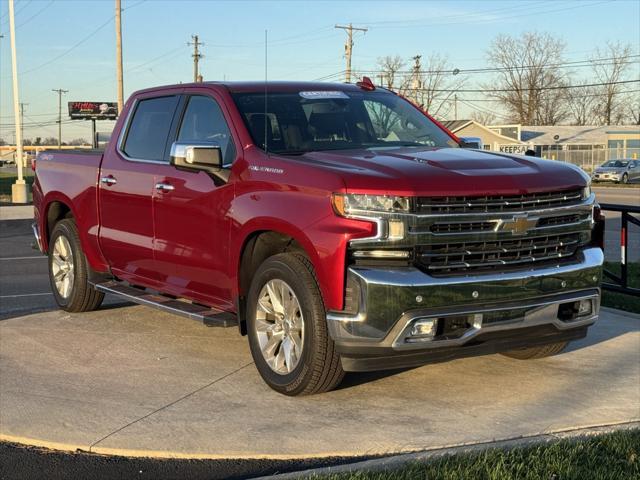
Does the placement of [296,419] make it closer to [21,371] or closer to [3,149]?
[21,371]

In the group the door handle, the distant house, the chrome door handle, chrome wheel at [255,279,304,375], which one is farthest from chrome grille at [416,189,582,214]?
the distant house

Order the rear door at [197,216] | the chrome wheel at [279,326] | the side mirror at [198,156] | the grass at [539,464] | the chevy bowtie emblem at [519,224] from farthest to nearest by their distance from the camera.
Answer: the rear door at [197,216] < the side mirror at [198,156] < the chrome wheel at [279,326] < the chevy bowtie emblem at [519,224] < the grass at [539,464]

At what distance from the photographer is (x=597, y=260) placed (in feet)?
18.1

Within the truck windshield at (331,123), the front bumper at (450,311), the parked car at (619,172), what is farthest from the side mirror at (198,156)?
the parked car at (619,172)

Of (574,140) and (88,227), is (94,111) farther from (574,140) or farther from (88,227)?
(88,227)

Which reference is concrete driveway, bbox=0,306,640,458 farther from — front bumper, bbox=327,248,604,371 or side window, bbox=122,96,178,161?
side window, bbox=122,96,178,161

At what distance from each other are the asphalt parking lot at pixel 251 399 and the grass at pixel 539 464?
1.20 feet

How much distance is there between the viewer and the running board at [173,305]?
19.5 feet

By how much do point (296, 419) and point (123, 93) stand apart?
35.6 meters

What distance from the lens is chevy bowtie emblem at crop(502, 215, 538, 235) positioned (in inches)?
197

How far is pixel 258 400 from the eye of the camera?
534 centimetres

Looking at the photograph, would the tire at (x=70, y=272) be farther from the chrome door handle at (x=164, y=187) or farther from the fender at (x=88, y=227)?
the chrome door handle at (x=164, y=187)

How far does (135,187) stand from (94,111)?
5006 cm

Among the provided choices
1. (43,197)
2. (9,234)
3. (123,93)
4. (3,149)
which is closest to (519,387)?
(43,197)
